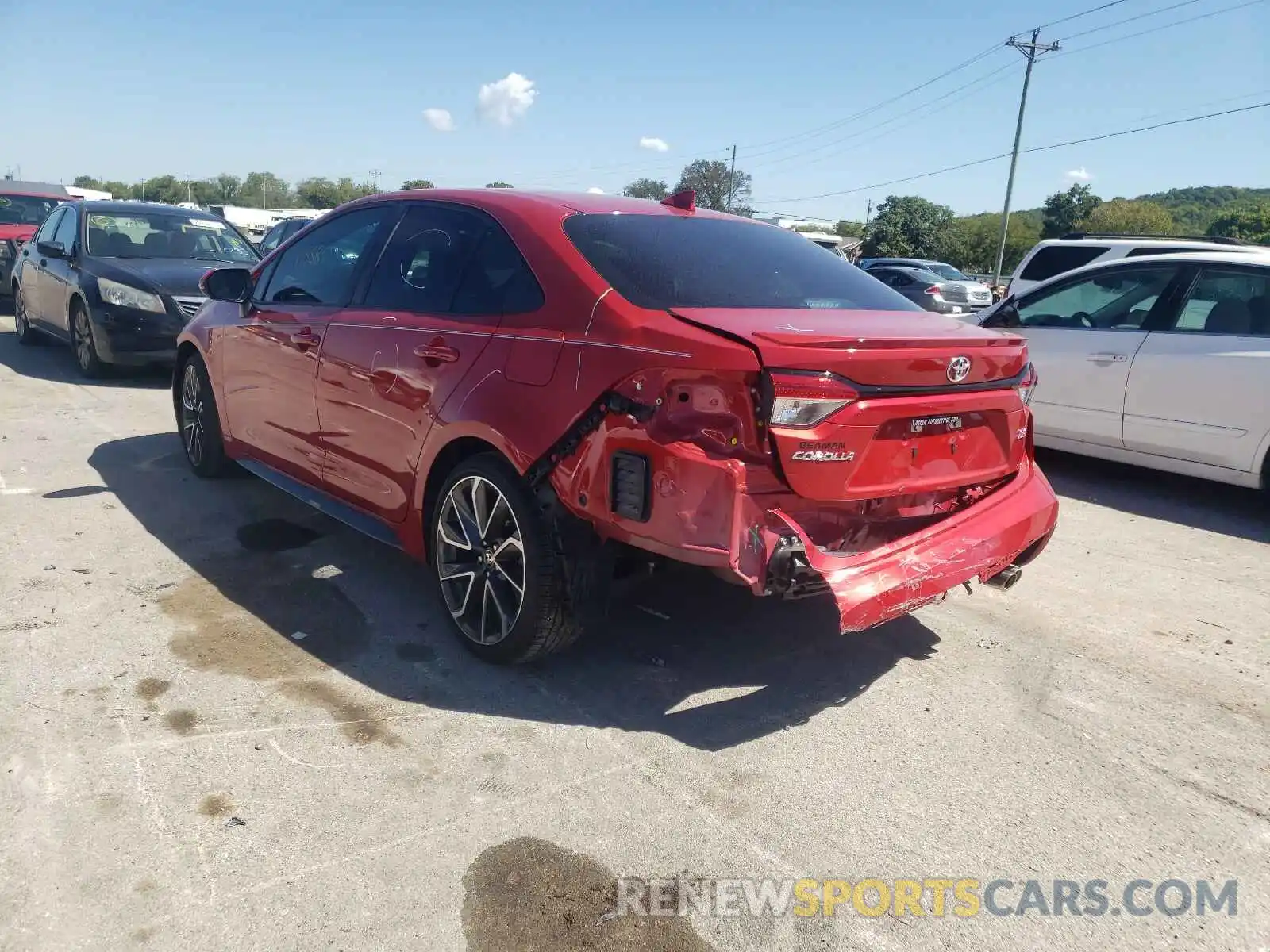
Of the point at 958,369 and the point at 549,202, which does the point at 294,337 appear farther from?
the point at 958,369

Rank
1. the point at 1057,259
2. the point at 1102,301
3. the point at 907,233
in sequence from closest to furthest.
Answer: the point at 1102,301, the point at 1057,259, the point at 907,233

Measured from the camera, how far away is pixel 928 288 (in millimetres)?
20984

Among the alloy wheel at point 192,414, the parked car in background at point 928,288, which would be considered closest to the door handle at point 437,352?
the alloy wheel at point 192,414

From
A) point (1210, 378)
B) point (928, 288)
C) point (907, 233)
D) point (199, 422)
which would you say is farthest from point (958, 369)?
point (907, 233)

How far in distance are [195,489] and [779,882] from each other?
4.57m

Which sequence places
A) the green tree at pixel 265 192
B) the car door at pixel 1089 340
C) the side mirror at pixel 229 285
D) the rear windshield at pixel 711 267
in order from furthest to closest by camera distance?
the green tree at pixel 265 192 → the car door at pixel 1089 340 → the side mirror at pixel 229 285 → the rear windshield at pixel 711 267

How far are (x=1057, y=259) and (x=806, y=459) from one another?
1077 centimetres

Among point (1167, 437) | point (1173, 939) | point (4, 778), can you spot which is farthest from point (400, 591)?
point (1167, 437)

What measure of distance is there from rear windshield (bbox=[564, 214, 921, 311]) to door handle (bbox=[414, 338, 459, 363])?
0.63 m

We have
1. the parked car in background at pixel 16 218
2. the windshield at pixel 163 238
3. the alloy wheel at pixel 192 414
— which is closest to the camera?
the alloy wheel at pixel 192 414

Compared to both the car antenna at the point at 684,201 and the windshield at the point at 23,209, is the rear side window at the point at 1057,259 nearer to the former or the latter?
the car antenna at the point at 684,201

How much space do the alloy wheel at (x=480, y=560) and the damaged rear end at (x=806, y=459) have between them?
0.40 metres

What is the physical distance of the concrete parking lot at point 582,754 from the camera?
2.40 meters

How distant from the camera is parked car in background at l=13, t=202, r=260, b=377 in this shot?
8.91 metres
